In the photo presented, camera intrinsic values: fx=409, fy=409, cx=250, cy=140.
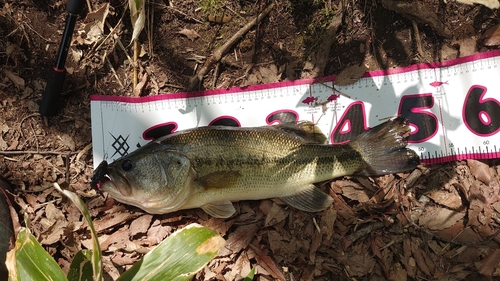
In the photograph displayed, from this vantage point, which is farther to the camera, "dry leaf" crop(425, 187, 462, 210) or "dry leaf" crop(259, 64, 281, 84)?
"dry leaf" crop(259, 64, 281, 84)

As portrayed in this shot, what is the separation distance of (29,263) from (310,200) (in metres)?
2.19

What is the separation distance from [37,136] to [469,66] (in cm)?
393

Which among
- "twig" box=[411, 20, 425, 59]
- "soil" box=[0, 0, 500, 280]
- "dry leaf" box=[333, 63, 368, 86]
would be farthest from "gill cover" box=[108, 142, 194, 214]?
"twig" box=[411, 20, 425, 59]

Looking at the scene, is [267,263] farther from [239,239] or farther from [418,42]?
[418,42]

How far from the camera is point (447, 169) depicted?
357 cm

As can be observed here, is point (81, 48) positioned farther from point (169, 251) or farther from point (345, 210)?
point (345, 210)

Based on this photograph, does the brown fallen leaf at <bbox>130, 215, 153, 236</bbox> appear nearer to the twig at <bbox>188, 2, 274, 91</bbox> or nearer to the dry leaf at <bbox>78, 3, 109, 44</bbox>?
the twig at <bbox>188, 2, 274, 91</bbox>

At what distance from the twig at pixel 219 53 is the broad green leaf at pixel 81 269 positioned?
5.66 feet

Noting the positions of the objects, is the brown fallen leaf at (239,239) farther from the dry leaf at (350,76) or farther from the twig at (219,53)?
the dry leaf at (350,76)

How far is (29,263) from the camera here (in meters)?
2.89

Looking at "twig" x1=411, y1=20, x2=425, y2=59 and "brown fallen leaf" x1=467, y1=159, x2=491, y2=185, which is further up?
"twig" x1=411, y1=20, x2=425, y2=59

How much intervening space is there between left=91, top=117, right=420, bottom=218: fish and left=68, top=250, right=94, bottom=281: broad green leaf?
20.5 inches

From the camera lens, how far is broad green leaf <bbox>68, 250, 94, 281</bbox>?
300 centimetres

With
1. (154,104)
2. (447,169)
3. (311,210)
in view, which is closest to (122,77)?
(154,104)
